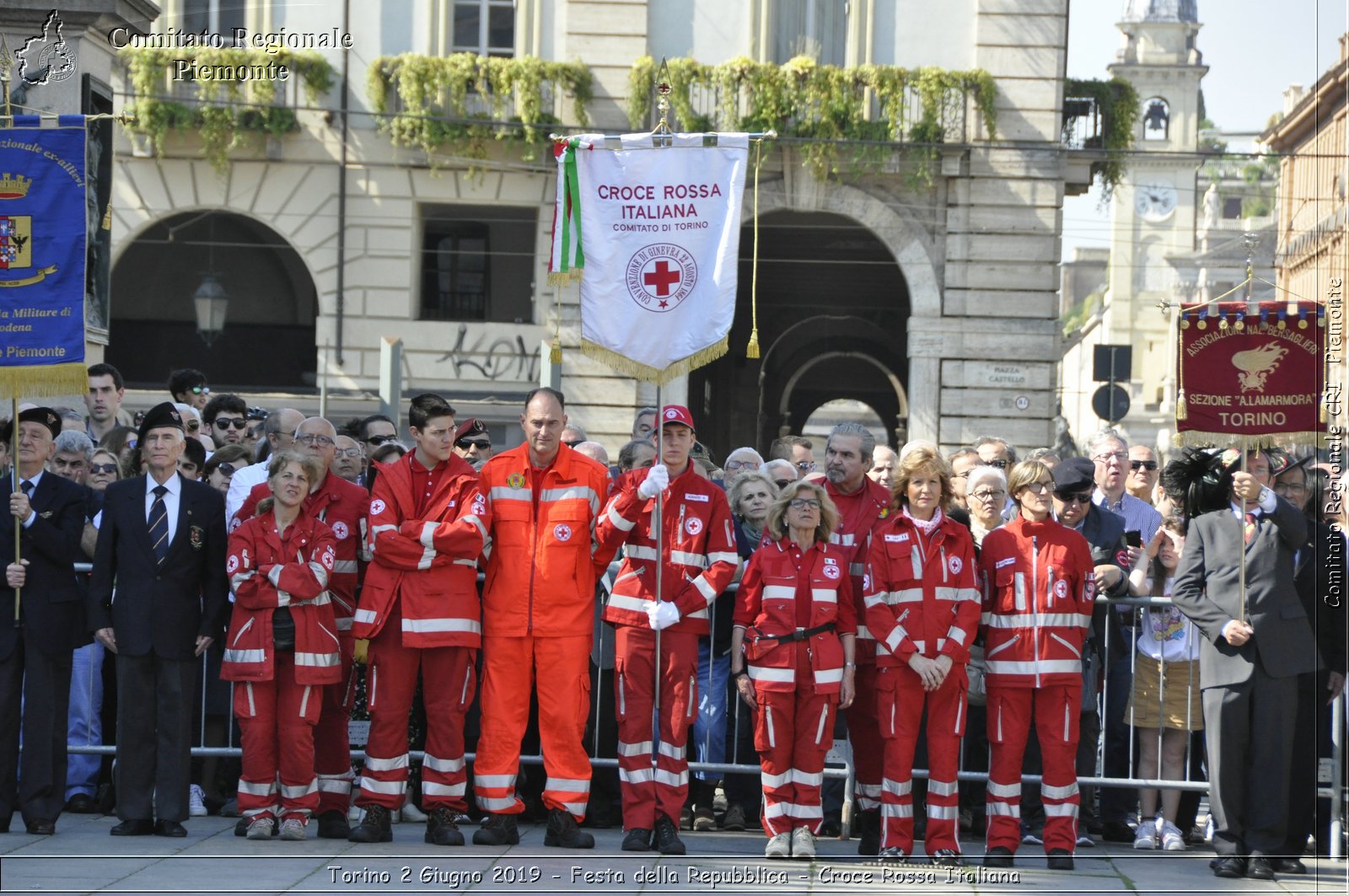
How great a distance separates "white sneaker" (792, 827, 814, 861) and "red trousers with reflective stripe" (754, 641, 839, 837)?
50 mm

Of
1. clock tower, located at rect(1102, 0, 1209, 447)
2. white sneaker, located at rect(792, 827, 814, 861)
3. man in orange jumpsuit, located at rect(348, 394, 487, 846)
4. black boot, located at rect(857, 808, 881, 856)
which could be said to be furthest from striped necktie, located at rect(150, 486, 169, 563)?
clock tower, located at rect(1102, 0, 1209, 447)

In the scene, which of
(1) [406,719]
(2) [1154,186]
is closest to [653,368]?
(1) [406,719]

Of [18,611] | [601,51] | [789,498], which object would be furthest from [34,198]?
[601,51]

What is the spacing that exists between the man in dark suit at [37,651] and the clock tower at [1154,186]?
3607 inches

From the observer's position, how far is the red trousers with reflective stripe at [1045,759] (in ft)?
27.4

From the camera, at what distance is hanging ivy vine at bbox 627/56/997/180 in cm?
2400

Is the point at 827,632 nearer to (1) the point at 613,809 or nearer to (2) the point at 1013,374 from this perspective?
(1) the point at 613,809

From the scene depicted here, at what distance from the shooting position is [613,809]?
9375 millimetres

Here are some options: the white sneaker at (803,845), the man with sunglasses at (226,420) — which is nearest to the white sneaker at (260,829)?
the white sneaker at (803,845)

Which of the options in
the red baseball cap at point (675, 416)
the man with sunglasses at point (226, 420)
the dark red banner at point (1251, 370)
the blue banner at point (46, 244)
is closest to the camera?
the dark red banner at point (1251, 370)

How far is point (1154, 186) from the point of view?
99000mm

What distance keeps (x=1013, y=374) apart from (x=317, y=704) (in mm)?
17464

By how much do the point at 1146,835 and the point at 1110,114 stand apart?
714 inches

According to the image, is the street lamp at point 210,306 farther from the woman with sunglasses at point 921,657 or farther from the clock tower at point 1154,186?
the clock tower at point 1154,186
